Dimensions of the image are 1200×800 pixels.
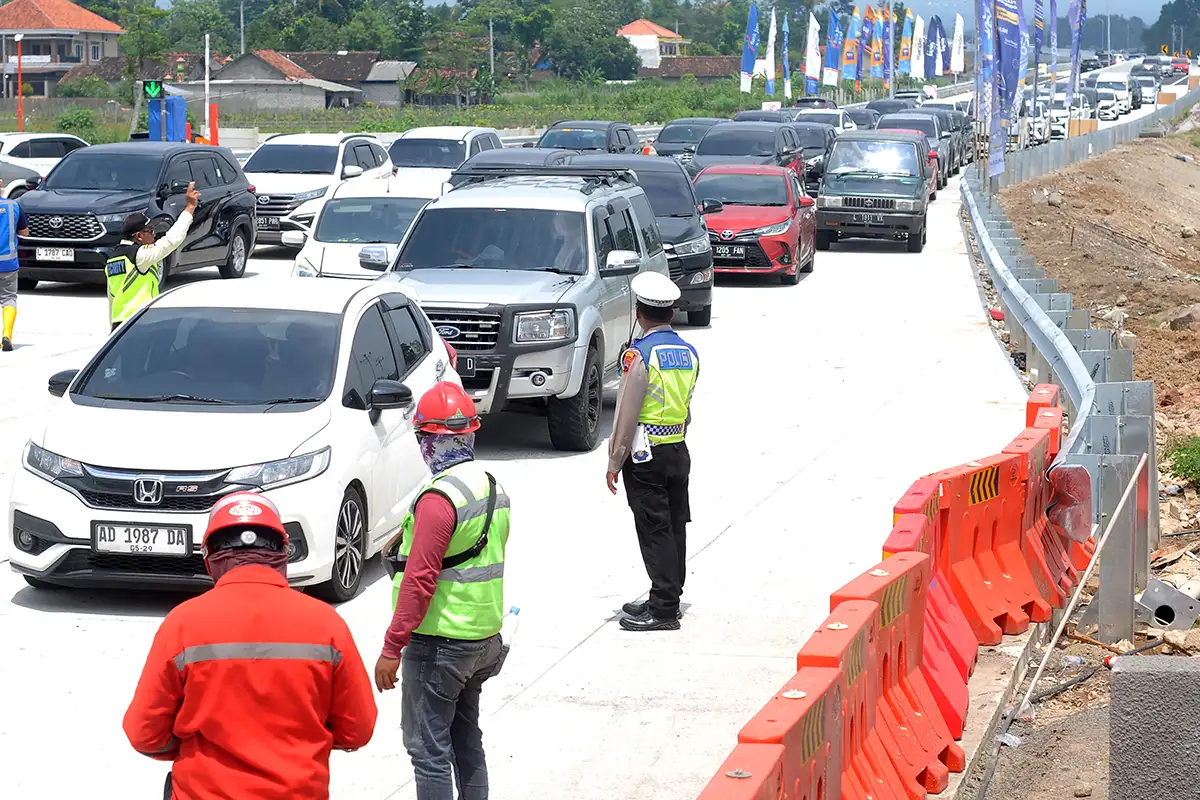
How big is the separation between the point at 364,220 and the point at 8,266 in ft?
13.3

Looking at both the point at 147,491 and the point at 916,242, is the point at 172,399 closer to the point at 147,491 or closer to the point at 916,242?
the point at 147,491

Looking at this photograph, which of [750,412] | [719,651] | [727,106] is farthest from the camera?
[727,106]

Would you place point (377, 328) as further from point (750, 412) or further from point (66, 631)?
point (750, 412)

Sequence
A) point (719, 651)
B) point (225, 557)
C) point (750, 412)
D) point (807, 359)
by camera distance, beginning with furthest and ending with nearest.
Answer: point (807, 359) < point (750, 412) < point (719, 651) < point (225, 557)

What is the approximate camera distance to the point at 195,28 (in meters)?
181

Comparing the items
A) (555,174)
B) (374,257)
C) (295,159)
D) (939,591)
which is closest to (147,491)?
(939,591)

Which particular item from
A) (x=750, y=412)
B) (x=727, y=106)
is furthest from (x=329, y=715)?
(x=727, y=106)

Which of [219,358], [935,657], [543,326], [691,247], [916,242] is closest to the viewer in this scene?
[935,657]

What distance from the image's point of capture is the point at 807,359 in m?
19.2

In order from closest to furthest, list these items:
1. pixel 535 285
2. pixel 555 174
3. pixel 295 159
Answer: pixel 535 285 → pixel 555 174 → pixel 295 159

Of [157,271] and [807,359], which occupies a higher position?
[157,271]

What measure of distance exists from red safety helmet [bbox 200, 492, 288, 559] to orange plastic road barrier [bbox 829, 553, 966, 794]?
245cm

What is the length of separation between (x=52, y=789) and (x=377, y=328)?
4.28m

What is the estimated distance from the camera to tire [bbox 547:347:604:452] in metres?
13.8
